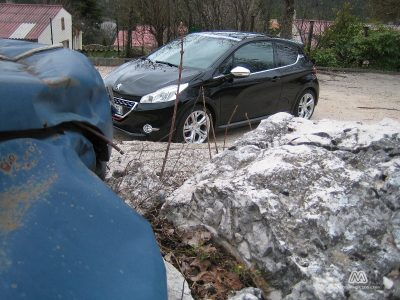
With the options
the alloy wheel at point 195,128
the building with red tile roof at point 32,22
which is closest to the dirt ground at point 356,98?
the alloy wheel at point 195,128

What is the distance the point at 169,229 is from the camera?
316 centimetres

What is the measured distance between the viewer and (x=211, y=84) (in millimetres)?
6961

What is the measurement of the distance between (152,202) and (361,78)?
1390cm

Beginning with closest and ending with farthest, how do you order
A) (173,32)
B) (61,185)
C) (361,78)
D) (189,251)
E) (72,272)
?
(72,272)
(61,185)
(189,251)
(361,78)
(173,32)

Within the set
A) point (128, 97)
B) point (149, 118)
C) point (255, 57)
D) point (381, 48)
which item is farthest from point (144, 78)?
point (381, 48)

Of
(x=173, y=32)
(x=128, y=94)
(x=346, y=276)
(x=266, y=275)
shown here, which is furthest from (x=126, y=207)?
(x=173, y=32)

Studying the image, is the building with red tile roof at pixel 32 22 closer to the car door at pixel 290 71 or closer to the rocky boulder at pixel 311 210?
the car door at pixel 290 71

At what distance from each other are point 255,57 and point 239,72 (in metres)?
0.84

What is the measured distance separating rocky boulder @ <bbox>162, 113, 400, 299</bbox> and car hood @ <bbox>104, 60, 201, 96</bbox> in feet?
11.0

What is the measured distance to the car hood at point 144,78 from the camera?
671cm

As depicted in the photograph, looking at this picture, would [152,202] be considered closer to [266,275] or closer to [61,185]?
[266,275]

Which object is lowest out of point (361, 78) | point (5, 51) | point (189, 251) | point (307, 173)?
point (361, 78)

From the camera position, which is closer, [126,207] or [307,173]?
[126,207]

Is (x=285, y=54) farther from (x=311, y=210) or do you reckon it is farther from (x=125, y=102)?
(x=311, y=210)
